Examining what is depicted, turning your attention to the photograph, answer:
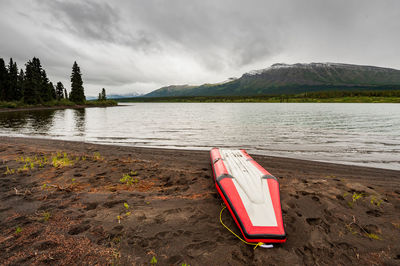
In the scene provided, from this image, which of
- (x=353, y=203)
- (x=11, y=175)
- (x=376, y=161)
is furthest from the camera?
(x=376, y=161)

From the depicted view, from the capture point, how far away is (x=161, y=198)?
5270mm

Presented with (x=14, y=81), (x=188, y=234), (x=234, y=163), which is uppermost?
(x=14, y=81)

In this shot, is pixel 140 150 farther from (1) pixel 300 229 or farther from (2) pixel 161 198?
(1) pixel 300 229

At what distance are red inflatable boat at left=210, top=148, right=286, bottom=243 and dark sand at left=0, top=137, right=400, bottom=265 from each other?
0.27 metres

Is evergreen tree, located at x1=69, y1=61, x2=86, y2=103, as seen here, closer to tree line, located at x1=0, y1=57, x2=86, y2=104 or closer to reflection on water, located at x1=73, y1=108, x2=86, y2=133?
tree line, located at x1=0, y1=57, x2=86, y2=104

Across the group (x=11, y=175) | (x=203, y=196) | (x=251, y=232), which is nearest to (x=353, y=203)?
(x=251, y=232)

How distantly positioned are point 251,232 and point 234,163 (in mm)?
3645

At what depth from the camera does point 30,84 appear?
54.5 metres

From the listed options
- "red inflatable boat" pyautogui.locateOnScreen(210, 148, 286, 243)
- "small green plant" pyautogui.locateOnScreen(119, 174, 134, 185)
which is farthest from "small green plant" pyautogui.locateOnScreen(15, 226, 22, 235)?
"red inflatable boat" pyautogui.locateOnScreen(210, 148, 286, 243)

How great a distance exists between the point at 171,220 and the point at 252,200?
2.12m

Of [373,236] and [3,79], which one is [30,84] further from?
[373,236]

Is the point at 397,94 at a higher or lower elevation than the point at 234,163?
higher

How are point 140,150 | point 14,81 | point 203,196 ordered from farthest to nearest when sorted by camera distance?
point 14,81 < point 140,150 < point 203,196

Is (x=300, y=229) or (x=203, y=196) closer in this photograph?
(x=300, y=229)
